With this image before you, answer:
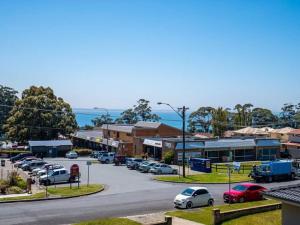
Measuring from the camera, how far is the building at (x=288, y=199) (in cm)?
1407

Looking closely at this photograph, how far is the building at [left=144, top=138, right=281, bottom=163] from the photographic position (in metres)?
63.2

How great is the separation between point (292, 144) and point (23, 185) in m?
57.5

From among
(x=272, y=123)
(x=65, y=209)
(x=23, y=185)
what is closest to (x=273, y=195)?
(x=65, y=209)

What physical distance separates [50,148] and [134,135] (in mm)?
14556

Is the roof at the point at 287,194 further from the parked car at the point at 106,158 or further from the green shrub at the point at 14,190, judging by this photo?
the parked car at the point at 106,158

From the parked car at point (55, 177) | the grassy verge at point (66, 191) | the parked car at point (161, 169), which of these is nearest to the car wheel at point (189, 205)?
the grassy verge at point (66, 191)

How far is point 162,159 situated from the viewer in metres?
65.1

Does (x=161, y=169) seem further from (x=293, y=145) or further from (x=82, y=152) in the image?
(x=293, y=145)

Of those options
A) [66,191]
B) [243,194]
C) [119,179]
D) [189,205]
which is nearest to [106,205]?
[189,205]

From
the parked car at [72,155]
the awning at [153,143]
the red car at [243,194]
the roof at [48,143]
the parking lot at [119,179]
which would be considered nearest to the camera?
the red car at [243,194]

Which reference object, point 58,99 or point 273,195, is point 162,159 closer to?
point 58,99

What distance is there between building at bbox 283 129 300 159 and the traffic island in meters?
44.7

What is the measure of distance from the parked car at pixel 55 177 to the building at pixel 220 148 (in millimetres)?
20677

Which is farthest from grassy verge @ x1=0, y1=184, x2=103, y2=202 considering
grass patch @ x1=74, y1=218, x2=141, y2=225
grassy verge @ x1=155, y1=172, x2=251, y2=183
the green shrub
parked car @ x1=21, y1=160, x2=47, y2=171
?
parked car @ x1=21, y1=160, x2=47, y2=171
